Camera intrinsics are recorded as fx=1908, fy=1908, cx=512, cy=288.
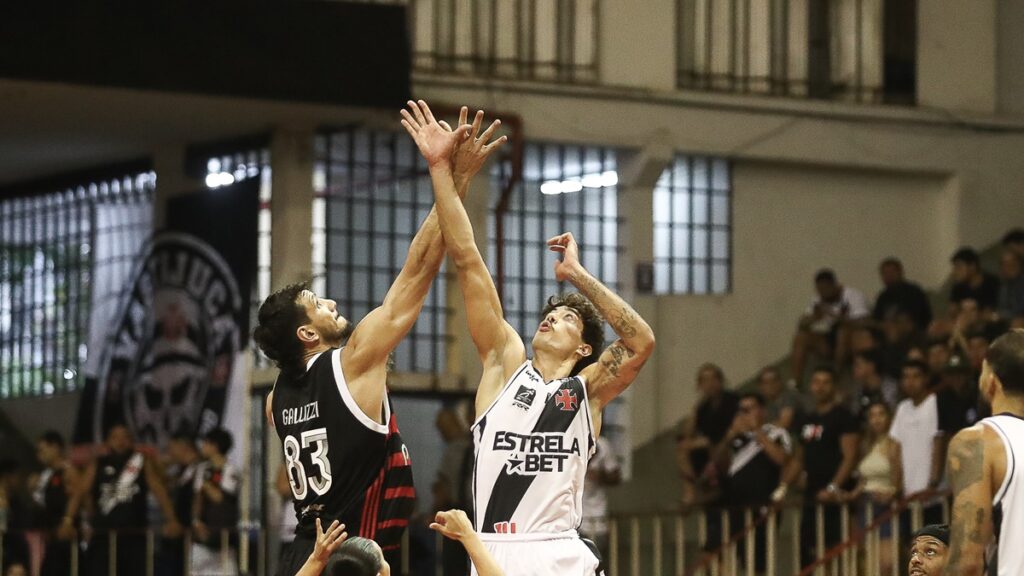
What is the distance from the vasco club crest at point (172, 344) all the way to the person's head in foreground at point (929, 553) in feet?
31.4

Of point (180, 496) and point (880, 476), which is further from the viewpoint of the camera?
point (180, 496)

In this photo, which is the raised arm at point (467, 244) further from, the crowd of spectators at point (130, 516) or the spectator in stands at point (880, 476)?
the crowd of spectators at point (130, 516)

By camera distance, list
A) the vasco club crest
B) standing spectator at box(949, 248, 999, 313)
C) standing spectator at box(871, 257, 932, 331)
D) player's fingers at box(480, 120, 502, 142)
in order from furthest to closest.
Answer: standing spectator at box(871, 257, 932, 331)
the vasco club crest
standing spectator at box(949, 248, 999, 313)
player's fingers at box(480, 120, 502, 142)

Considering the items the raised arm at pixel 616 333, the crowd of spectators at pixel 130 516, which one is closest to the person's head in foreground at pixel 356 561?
the raised arm at pixel 616 333

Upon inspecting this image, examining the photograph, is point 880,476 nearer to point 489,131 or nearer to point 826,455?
point 826,455

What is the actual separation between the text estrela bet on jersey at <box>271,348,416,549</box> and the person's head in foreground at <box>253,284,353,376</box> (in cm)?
10

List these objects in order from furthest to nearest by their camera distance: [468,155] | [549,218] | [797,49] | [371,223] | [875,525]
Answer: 1. [797,49]
2. [549,218]
3. [371,223]
4. [875,525]
5. [468,155]

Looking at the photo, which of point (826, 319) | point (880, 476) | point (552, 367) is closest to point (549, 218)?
point (826, 319)

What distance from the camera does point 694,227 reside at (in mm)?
19609

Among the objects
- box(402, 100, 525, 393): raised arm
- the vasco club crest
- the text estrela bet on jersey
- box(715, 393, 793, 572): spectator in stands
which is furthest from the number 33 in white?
the vasco club crest

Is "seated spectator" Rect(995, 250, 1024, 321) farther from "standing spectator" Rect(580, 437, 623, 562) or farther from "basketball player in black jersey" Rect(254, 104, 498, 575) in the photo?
"basketball player in black jersey" Rect(254, 104, 498, 575)

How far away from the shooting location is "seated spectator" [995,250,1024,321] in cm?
1609

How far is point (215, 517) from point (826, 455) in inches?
186

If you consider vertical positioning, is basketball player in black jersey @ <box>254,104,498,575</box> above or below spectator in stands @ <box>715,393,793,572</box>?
above
